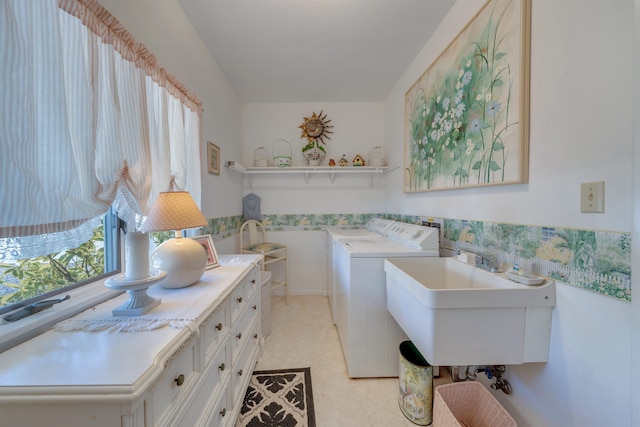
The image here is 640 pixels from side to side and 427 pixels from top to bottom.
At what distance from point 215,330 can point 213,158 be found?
4.87ft

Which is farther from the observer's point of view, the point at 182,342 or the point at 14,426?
the point at 182,342

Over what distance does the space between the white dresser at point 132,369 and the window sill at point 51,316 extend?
1.2 inches

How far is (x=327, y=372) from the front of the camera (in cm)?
166

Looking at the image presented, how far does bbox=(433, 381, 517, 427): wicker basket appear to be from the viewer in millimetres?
1086

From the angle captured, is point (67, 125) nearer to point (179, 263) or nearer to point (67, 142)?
point (67, 142)

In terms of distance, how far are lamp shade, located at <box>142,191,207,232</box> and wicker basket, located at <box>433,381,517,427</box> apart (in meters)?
1.46

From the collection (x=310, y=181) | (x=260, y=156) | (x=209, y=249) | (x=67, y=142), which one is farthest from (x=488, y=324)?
(x=260, y=156)

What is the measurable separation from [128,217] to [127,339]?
54 cm

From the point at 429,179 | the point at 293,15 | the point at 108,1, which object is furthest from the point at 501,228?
the point at 108,1

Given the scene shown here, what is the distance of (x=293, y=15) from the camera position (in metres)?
1.58

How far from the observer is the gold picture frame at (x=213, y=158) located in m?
1.91

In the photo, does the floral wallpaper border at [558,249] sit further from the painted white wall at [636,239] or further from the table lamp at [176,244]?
the table lamp at [176,244]

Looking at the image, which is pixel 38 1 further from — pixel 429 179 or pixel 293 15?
pixel 429 179

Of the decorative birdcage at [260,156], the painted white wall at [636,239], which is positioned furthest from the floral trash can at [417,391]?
the decorative birdcage at [260,156]
